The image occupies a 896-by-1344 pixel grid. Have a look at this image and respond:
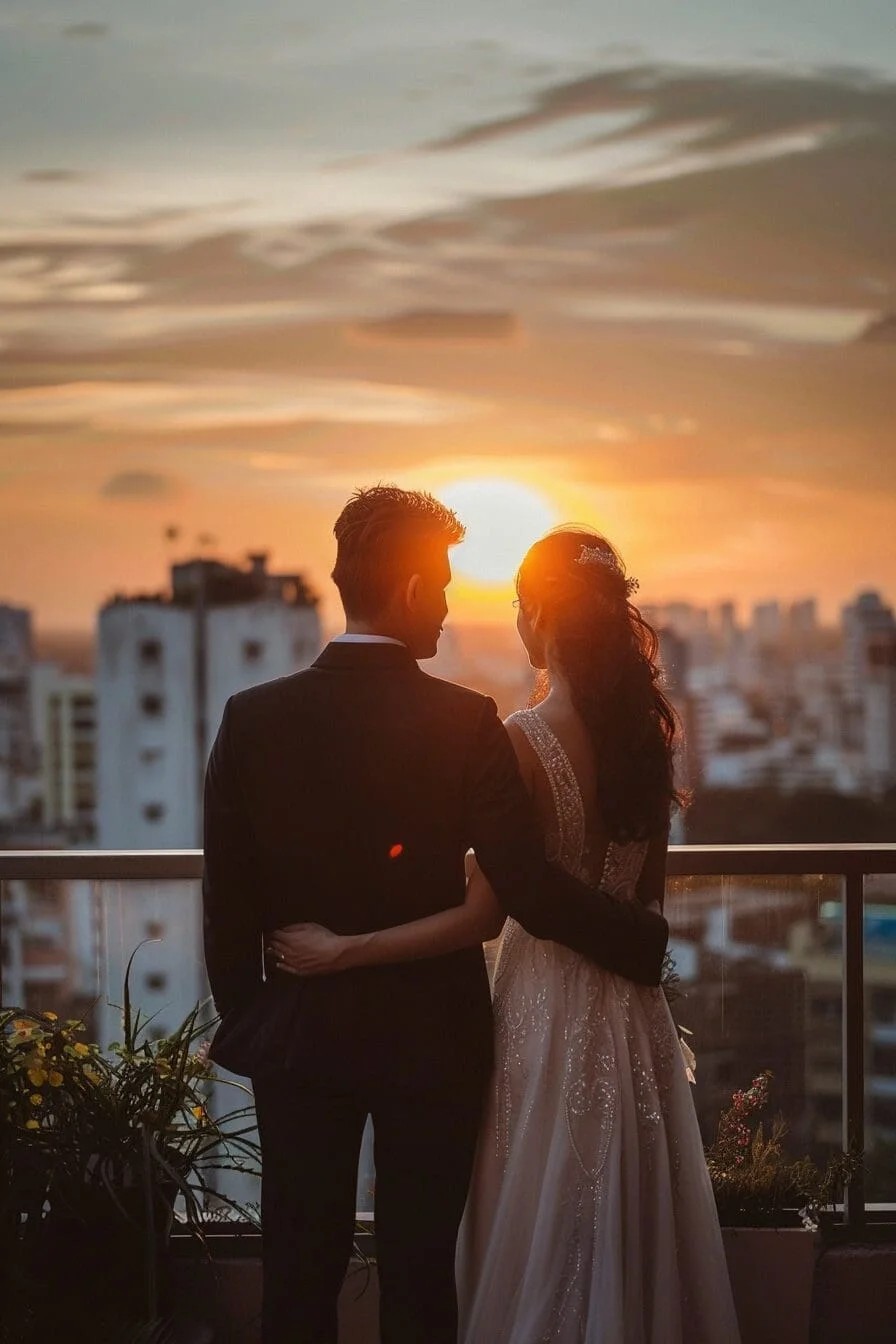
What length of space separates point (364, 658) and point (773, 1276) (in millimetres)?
1491

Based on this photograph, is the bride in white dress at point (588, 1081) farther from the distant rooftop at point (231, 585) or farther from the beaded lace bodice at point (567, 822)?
the distant rooftop at point (231, 585)

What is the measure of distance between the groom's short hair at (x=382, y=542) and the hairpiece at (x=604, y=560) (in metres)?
0.34

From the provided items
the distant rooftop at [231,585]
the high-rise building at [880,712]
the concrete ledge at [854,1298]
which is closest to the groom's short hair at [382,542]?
the concrete ledge at [854,1298]

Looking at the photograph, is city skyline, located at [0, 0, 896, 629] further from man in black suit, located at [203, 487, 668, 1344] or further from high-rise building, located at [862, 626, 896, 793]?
man in black suit, located at [203, 487, 668, 1344]

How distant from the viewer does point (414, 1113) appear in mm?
2102

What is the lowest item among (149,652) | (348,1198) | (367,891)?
(348,1198)

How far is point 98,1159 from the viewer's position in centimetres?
269

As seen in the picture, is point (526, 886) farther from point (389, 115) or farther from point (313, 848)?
point (389, 115)

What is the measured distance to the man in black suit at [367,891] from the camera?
6.76 feet

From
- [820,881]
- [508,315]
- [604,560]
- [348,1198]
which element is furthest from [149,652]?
[348,1198]

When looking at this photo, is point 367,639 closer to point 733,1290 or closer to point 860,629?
point 733,1290

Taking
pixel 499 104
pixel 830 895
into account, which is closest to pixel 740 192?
pixel 499 104

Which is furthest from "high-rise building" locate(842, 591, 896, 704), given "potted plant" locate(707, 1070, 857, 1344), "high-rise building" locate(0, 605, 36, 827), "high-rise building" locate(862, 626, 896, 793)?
"potted plant" locate(707, 1070, 857, 1344)

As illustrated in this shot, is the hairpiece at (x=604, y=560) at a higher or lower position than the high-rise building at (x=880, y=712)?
higher
